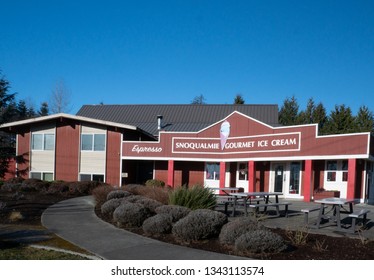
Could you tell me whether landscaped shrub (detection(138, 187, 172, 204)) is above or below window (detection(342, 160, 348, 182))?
below

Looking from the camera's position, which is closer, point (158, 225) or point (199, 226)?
point (199, 226)

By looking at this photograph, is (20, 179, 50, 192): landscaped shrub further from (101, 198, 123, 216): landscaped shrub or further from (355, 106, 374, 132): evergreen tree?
(355, 106, 374, 132): evergreen tree

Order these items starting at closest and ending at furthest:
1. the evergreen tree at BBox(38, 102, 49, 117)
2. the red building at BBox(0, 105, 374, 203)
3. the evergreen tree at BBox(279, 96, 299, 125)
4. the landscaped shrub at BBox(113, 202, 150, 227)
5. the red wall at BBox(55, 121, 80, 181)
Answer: the landscaped shrub at BBox(113, 202, 150, 227) < the red building at BBox(0, 105, 374, 203) < the red wall at BBox(55, 121, 80, 181) < the evergreen tree at BBox(279, 96, 299, 125) < the evergreen tree at BBox(38, 102, 49, 117)

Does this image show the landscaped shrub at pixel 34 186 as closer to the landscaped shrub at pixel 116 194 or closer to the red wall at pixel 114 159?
the red wall at pixel 114 159

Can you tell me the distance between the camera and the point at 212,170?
26312 millimetres

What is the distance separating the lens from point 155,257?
22.0ft

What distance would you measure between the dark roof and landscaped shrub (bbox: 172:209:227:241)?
23.8 metres

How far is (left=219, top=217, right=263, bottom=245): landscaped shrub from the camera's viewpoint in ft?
24.7

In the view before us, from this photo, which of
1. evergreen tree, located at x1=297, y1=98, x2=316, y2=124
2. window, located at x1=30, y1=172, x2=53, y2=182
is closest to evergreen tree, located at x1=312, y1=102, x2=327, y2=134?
evergreen tree, located at x1=297, y1=98, x2=316, y2=124

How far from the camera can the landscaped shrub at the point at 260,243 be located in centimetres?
684

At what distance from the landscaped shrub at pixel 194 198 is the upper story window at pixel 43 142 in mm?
18222

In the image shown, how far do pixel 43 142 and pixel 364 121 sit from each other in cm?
3594

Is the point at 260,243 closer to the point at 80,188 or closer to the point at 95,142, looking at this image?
the point at 80,188

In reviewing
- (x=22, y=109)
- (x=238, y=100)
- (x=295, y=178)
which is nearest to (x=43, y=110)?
(x=22, y=109)
